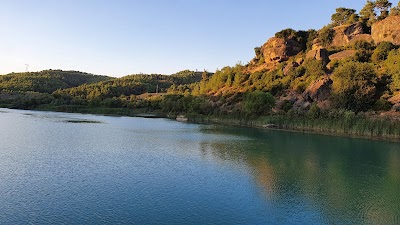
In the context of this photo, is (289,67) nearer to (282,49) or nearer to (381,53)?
(282,49)

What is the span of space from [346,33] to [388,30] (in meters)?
13.0

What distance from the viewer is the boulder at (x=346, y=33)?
98438mm

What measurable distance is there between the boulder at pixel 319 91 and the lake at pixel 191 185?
130 feet

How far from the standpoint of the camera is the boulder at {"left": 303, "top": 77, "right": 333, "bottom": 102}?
2837 inches

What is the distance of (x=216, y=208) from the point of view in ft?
50.0

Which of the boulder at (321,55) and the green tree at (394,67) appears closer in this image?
the green tree at (394,67)

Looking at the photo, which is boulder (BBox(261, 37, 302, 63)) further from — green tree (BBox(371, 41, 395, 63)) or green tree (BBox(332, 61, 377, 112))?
green tree (BBox(332, 61, 377, 112))

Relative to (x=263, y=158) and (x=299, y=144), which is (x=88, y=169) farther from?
(x=299, y=144)

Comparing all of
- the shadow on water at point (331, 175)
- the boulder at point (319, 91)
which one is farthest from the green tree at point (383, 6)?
the shadow on water at point (331, 175)

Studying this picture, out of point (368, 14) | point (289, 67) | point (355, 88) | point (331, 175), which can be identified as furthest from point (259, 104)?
point (368, 14)

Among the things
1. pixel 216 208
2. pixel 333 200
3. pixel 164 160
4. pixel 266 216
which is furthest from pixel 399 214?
pixel 164 160

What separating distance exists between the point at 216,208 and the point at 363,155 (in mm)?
22236

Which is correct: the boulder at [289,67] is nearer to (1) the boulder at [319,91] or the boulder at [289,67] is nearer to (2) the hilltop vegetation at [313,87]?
(2) the hilltop vegetation at [313,87]

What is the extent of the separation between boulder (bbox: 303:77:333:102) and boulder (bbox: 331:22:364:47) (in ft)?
99.7
